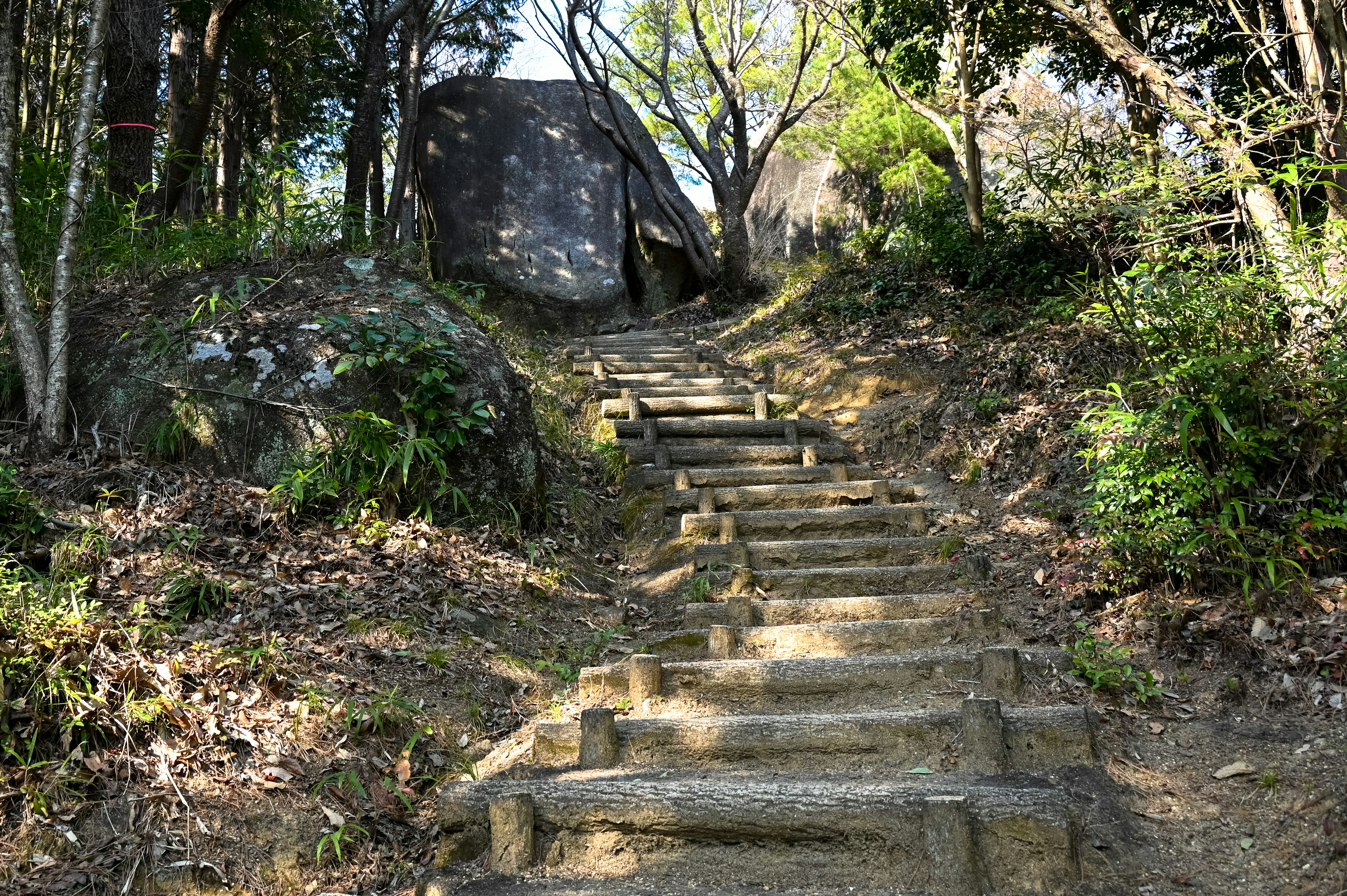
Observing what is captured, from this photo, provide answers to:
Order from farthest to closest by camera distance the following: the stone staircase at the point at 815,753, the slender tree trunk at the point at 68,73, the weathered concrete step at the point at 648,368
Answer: the weathered concrete step at the point at 648,368, the slender tree trunk at the point at 68,73, the stone staircase at the point at 815,753

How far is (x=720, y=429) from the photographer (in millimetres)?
8148

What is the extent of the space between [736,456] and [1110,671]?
3.82 m

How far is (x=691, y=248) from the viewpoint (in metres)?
14.2

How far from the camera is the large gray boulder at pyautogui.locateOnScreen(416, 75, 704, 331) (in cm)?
1405

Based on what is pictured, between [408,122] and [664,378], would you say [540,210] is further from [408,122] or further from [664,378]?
[664,378]

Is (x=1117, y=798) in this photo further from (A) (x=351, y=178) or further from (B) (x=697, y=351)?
(A) (x=351, y=178)

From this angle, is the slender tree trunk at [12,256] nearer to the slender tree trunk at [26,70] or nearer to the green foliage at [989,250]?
the slender tree trunk at [26,70]

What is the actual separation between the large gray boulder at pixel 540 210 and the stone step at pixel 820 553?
8618 millimetres

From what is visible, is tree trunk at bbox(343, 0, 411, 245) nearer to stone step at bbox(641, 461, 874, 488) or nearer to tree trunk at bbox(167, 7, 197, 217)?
tree trunk at bbox(167, 7, 197, 217)

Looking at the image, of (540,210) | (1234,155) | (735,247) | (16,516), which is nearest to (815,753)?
(16,516)

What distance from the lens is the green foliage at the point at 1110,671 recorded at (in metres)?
4.14

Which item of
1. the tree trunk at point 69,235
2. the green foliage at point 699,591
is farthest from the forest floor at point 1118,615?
the tree trunk at point 69,235

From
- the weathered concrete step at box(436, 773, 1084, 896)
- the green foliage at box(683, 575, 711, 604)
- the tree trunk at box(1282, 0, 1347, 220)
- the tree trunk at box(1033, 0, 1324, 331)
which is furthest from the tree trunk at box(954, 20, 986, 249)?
the weathered concrete step at box(436, 773, 1084, 896)

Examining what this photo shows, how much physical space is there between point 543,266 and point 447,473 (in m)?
8.90
